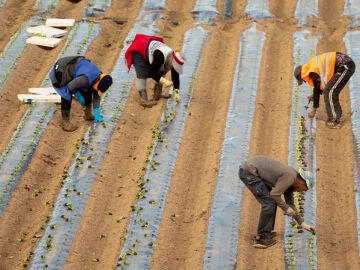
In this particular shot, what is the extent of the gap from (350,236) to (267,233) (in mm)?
1038

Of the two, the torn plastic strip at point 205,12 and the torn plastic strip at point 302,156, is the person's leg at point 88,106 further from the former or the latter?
the torn plastic strip at point 205,12

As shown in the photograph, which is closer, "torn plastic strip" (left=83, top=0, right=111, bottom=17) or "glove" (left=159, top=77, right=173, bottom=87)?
"glove" (left=159, top=77, right=173, bottom=87)

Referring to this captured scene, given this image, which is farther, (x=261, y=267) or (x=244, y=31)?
(x=244, y=31)

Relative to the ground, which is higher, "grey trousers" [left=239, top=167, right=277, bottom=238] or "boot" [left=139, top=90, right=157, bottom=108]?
"boot" [left=139, top=90, right=157, bottom=108]

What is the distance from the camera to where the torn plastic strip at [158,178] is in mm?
7199

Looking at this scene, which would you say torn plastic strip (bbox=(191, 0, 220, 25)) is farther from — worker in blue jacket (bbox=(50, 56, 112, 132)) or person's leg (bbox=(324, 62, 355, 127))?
worker in blue jacket (bbox=(50, 56, 112, 132))

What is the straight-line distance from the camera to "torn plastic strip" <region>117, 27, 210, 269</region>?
7199 millimetres

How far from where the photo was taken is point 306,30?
39.6 feet

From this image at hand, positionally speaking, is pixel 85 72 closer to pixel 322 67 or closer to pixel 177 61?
pixel 177 61

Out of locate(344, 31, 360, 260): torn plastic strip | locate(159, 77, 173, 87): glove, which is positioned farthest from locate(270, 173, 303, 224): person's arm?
locate(159, 77, 173, 87): glove

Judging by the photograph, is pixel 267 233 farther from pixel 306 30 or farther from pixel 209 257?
pixel 306 30

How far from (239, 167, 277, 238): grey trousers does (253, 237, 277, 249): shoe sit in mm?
192

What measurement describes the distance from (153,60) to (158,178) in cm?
191

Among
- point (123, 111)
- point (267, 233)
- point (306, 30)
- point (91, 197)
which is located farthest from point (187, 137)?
point (306, 30)
